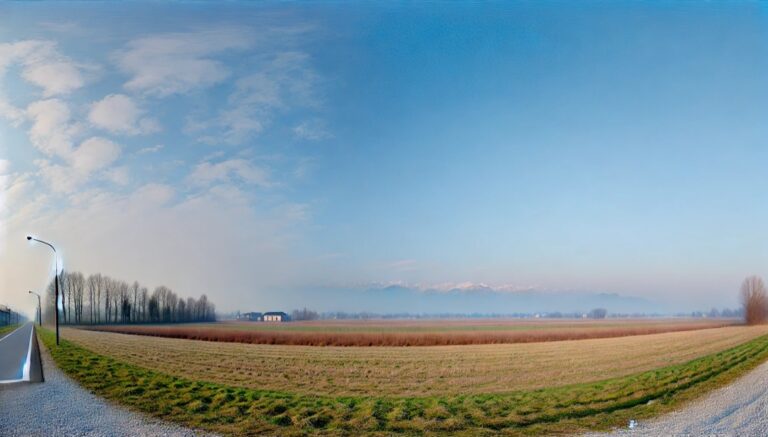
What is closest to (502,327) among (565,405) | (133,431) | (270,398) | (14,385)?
(565,405)

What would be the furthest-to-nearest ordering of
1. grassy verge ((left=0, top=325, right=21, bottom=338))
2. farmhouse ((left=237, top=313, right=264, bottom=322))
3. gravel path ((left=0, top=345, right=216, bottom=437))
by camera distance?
grassy verge ((left=0, top=325, right=21, bottom=338)) < farmhouse ((left=237, top=313, right=264, bottom=322)) < gravel path ((left=0, top=345, right=216, bottom=437))

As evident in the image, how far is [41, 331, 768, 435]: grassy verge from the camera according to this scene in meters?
9.20

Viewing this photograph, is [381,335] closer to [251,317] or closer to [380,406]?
[380,406]

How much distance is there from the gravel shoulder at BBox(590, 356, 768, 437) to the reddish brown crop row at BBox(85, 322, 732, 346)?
5.79 ft

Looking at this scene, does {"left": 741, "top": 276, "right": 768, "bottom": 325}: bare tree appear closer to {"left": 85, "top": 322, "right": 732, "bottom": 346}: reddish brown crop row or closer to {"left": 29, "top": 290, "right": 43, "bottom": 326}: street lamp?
{"left": 85, "top": 322, "right": 732, "bottom": 346}: reddish brown crop row

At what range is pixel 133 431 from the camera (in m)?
9.01

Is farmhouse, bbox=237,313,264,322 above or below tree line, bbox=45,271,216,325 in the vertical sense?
below

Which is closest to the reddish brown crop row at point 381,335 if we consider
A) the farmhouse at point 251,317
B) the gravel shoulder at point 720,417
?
the farmhouse at point 251,317

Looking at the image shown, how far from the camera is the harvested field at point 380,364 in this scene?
1026cm

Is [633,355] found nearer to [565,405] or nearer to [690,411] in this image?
[690,411]

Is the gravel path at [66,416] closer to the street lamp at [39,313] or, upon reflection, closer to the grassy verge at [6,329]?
the street lamp at [39,313]

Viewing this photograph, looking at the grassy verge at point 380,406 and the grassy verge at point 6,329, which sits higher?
the grassy verge at point 6,329

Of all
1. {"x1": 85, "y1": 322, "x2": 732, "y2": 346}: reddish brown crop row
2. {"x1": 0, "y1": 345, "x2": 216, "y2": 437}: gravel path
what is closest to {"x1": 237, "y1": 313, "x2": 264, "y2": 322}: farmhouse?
{"x1": 85, "y1": 322, "x2": 732, "y2": 346}: reddish brown crop row

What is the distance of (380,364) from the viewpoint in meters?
10.7
